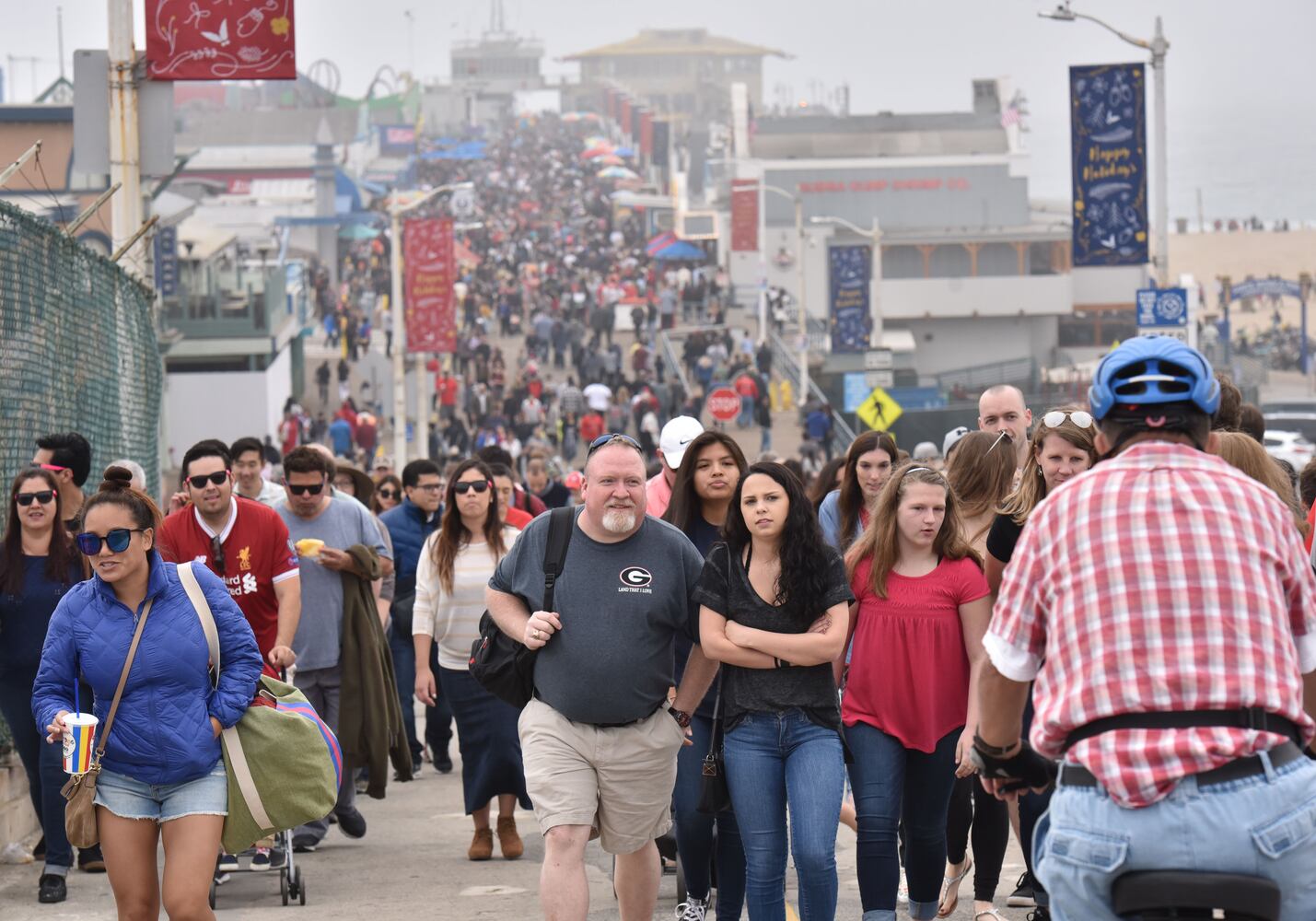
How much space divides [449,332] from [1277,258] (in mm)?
95828

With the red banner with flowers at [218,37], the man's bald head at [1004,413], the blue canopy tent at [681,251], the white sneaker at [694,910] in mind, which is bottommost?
the white sneaker at [694,910]

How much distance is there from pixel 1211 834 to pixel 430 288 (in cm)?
3039

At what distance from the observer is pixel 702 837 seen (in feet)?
23.7

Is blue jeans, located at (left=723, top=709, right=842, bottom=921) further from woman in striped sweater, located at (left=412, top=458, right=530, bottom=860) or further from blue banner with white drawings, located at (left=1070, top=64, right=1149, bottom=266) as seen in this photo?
blue banner with white drawings, located at (left=1070, top=64, right=1149, bottom=266)

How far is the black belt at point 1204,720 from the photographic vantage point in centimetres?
352

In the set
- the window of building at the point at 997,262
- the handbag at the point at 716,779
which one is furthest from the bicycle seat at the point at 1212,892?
the window of building at the point at 997,262

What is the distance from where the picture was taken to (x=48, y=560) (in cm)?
789

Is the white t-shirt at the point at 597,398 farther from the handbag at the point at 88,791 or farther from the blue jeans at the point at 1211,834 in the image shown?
the blue jeans at the point at 1211,834

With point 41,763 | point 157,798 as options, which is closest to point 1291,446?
point 41,763

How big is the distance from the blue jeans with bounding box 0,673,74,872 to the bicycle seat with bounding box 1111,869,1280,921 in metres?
5.38

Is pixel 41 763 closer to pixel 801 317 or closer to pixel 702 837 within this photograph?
pixel 702 837

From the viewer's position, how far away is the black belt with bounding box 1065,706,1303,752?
3.52m

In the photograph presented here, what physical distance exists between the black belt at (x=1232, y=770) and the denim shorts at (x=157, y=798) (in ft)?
10.3

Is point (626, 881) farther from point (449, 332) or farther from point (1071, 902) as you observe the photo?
point (449, 332)
